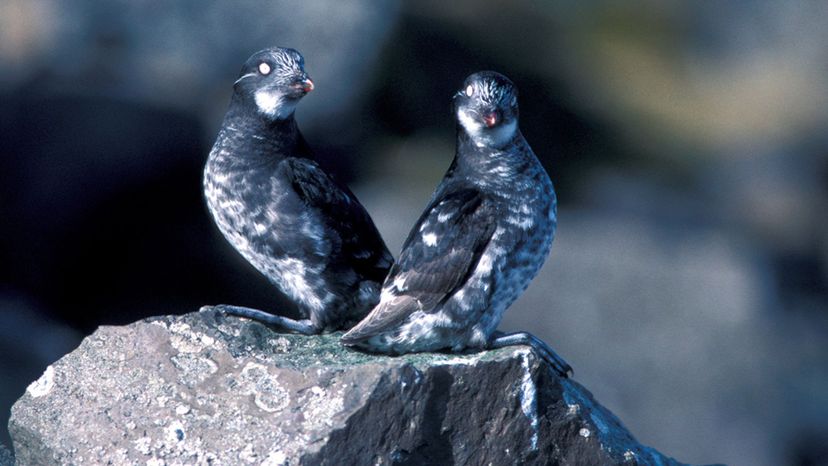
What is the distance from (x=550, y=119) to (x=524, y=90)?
0.21 m

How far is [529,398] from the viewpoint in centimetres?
A: 327

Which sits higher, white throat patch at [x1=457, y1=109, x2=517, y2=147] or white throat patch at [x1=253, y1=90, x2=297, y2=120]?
white throat patch at [x1=457, y1=109, x2=517, y2=147]

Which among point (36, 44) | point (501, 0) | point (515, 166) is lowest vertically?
point (36, 44)

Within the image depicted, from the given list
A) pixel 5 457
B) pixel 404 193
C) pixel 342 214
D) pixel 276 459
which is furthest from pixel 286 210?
pixel 404 193

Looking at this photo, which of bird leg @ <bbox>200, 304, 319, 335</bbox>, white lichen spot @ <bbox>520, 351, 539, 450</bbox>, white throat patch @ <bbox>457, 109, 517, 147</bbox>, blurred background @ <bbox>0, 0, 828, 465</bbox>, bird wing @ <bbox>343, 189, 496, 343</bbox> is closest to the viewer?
white lichen spot @ <bbox>520, 351, 539, 450</bbox>

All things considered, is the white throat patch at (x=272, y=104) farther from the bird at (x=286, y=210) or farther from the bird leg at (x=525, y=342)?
the bird leg at (x=525, y=342)

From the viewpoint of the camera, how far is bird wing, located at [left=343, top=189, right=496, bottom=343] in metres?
3.36

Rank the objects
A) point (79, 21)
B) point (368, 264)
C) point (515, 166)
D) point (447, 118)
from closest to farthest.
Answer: point (515, 166) → point (368, 264) → point (79, 21) → point (447, 118)

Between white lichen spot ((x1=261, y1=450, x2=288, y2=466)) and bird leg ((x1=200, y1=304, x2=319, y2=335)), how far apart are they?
660 millimetres

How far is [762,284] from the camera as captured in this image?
6.55m

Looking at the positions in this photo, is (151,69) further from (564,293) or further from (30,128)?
(564,293)

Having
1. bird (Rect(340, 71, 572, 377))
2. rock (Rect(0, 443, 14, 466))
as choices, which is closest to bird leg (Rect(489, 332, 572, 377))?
bird (Rect(340, 71, 572, 377))

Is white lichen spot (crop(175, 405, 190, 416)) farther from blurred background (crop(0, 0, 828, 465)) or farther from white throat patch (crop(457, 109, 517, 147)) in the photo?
blurred background (crop(0, 0, 828, 465))

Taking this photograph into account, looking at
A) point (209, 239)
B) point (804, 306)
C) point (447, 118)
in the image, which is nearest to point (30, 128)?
point (209, 239)
